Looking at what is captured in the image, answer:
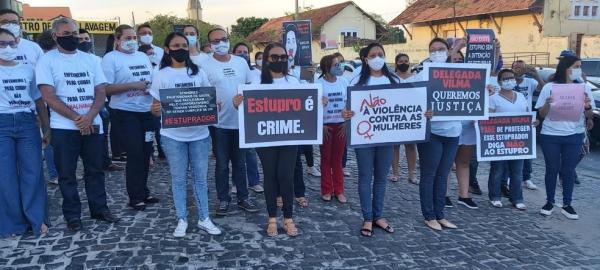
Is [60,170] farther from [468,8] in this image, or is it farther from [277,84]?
[468,8]

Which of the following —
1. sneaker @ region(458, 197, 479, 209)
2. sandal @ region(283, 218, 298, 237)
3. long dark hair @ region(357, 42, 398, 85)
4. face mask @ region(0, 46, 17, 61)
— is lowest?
sneaker @ region(458, 197, 479, 209)

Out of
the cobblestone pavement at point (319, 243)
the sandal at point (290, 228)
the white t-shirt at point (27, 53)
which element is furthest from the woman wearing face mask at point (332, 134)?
the white t-shirt at point (27, 53)

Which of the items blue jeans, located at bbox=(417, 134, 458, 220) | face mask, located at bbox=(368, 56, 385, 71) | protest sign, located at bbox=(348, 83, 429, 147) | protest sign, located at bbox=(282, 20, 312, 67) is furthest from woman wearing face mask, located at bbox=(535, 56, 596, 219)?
protest sign, located at bbox=(282, 20, 312, 67)

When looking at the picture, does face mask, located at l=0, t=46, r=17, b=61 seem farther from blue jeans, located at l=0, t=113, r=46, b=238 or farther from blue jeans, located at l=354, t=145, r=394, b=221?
blue jeans, located at l=354, t=145, r=394, b=221

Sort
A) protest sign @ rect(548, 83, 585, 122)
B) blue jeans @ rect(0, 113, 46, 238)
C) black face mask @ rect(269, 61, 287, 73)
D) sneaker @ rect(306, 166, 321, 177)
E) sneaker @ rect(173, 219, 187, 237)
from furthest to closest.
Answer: sneaker @ rect(306, 166, 321, 177)
protest sign @ rect(548, 83, 585, 122)
black face mask @ rect(269, 61, 287, 73)
sneaker @ rect(173, 219, 187, 237)
blue jeans @ rect(0, 113, 46, 238)

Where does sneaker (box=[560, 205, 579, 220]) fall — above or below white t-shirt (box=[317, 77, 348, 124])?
below

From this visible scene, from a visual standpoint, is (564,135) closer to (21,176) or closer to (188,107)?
(188,107)

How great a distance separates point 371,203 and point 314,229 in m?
0.69

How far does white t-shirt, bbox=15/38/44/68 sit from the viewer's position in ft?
17.9

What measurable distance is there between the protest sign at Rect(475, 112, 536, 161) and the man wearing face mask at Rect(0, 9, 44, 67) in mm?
5563

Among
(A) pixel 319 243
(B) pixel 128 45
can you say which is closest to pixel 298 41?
(B) pixel 128 45

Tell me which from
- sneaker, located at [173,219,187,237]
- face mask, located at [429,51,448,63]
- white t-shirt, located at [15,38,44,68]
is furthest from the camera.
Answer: face mask, located at [429,51,448,63]

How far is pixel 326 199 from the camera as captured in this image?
21.5 feet

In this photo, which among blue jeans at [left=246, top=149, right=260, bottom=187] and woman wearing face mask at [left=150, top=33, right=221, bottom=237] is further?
blue jeans at [left=246, top=149, right=260, bottom=187]
